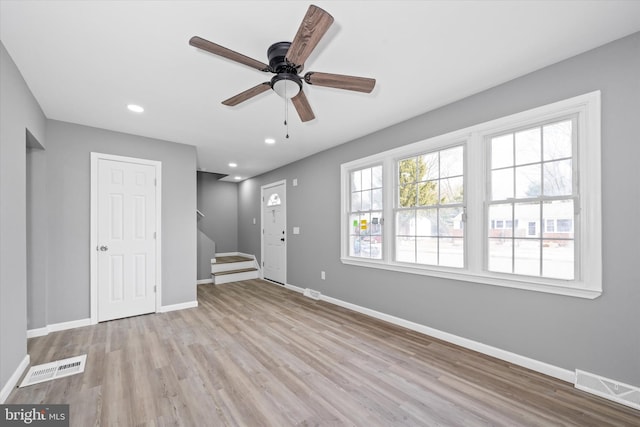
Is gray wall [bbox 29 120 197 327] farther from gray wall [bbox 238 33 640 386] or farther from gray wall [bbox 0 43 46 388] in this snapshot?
gray wall [bbox 238 33 640 386]

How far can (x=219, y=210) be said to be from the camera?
7613mm

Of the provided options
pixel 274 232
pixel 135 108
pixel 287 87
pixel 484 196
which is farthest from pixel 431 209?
pixel 274 232

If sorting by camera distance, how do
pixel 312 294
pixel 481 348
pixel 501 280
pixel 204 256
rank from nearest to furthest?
pixel 501 280 < pixel 481 348 < pixel 312 294 < pixel 204 256

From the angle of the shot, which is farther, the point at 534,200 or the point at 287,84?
the point at 534,200

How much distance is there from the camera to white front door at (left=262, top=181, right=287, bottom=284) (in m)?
5.74

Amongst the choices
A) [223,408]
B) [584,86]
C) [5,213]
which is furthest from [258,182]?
[584,86]

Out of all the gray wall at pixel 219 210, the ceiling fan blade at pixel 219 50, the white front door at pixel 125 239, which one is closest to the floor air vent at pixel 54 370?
the white front door at pixel 125 239

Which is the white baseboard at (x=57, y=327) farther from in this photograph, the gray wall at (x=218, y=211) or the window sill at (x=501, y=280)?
the window sill at (x=501, y=280)

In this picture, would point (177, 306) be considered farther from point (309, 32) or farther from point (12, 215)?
point (309, 32)

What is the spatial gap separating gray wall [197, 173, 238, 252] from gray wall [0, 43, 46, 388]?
482 centimetres

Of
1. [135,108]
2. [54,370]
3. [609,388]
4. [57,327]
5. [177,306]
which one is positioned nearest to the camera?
[609,388]

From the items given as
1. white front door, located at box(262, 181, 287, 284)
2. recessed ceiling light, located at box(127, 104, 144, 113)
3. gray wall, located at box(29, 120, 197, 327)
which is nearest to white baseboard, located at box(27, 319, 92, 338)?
gray wall, located at box(29, 120, 197, 327)

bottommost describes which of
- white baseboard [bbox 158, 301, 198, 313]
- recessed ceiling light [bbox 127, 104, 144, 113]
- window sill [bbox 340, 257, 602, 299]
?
white baseboard [bbox 158, 301, 198, 313]

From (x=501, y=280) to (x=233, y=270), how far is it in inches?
212
